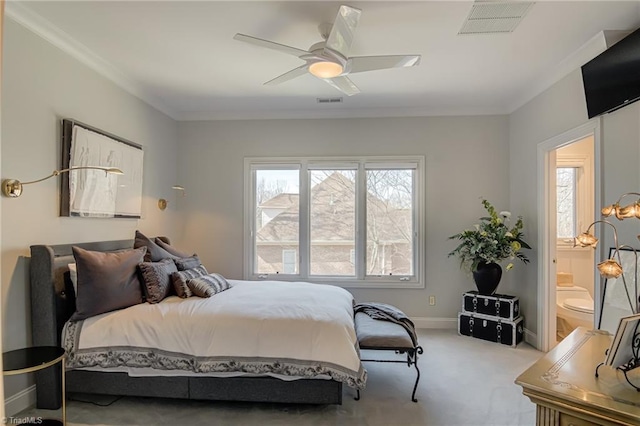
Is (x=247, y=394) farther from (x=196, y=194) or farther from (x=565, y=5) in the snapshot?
(x=565, y=5)

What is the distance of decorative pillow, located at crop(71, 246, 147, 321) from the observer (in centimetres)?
259

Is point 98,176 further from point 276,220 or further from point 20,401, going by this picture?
point 276,220

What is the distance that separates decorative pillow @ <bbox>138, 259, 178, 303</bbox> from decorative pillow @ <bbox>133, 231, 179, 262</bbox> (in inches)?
9.4

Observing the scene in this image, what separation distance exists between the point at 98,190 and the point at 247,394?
7.24 ft

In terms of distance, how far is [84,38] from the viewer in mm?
2900

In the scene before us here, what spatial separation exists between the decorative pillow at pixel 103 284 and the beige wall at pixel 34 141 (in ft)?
1.18

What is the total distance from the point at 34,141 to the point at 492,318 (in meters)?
4.54

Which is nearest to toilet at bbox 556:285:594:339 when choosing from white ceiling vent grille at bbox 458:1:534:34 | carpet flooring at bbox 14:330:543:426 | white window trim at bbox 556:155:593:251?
white window trim at bbox 556:155:593:251

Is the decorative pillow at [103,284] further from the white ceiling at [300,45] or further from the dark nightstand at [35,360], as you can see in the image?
the white ceiling at [300,45]

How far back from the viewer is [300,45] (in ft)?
9.88

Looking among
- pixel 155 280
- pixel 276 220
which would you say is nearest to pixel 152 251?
pixel 155 280

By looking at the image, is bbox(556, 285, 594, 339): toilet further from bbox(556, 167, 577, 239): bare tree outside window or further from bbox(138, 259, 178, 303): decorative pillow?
bbox(138, 259, 178, 303): decorative pillow

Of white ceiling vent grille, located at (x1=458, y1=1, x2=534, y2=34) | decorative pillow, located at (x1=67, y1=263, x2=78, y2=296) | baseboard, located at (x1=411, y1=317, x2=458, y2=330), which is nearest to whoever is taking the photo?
white ceiling vent grille, located at (x1=458, y1=1, x2=534, y2=34)

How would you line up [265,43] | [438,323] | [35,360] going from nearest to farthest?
[35,360], [265,43], [438,323]
